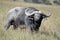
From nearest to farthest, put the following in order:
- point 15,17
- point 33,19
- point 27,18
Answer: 1. point 33,19
2. point 27,18
3. point 15,17

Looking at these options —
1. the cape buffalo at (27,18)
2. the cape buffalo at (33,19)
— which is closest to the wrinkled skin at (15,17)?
the cape buffalo at (27,18)

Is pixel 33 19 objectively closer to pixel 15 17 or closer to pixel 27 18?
pixel 27 18

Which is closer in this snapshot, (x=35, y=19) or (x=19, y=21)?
(x=35, y=19)

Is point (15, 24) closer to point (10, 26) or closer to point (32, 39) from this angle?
point (10, 26)

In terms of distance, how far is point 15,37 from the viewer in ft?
32.9

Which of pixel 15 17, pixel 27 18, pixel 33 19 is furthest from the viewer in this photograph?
pixel 15 17

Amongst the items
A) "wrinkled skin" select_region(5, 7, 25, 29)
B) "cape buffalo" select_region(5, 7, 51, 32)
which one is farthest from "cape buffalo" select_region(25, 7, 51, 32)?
"wrinkled skin" select_region(5, 7, 25, 29)

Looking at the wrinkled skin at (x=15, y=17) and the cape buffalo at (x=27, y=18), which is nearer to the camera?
the cape buffalo at (x=27, y=18)

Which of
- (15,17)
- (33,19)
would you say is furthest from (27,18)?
(15,17)

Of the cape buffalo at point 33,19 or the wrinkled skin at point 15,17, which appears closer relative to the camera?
the cape buffalo at point 33,19

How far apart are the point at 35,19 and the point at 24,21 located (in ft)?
2.72

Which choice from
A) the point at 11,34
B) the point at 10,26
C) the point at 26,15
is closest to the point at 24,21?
the point at 26,15

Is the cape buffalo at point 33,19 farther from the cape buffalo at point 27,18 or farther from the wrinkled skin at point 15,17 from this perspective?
the wrinkled skin at point 15,17

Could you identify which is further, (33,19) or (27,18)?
(27,18)
